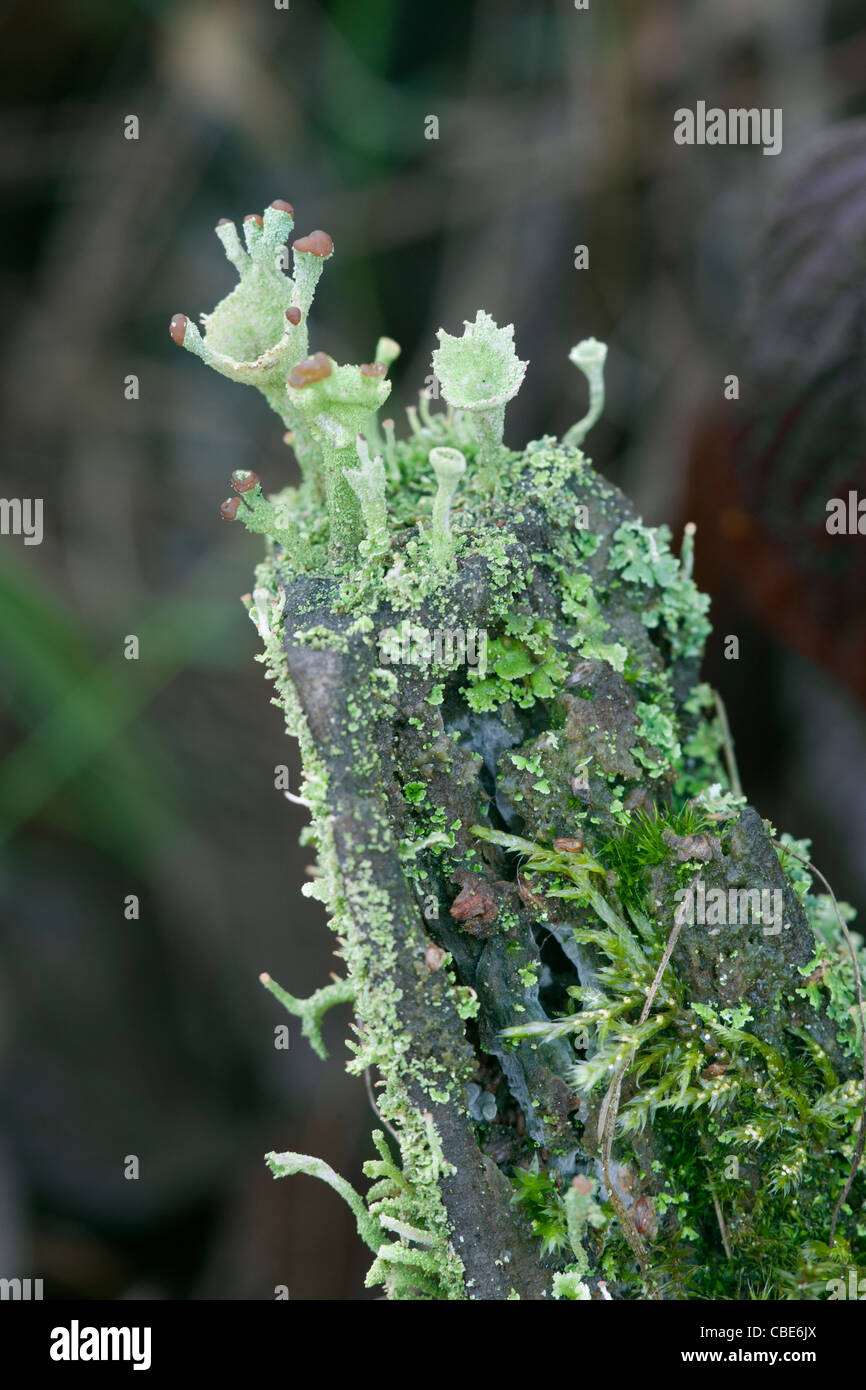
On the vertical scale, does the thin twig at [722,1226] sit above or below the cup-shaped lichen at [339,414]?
below

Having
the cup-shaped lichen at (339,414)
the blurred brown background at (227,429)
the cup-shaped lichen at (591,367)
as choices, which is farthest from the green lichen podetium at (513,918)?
the blurred brown background at (227,429)

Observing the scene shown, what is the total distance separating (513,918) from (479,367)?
1.50 feet

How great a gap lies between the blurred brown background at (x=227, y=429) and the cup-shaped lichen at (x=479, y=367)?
131cm

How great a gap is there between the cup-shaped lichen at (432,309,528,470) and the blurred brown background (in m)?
1.31

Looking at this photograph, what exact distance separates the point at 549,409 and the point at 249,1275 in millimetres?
2166

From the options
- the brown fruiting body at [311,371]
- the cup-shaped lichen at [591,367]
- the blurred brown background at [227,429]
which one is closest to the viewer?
the brown fruiting body at [311,371]

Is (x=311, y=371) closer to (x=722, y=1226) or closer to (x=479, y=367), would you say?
(x=479, y=367)

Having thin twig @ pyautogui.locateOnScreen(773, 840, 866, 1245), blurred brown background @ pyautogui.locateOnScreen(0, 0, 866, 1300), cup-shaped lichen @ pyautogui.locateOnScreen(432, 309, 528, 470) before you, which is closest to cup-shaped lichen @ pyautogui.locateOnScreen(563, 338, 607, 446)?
cup-shaped lichen @ pyautogui.locateOnScreen(432, 309, 528, 470)

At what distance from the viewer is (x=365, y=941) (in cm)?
85

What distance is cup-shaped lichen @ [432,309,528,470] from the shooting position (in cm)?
91

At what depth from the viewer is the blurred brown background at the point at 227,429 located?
2359 millimetres

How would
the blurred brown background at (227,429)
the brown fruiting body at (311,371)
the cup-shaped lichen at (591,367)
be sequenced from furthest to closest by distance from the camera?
the blurred brown background at (227,429) < the cup-shaped lichen at (591,367) < the brown fruiting body at (311,371)

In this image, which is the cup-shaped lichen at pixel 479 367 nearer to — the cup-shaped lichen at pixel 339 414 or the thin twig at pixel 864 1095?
the cup-shaped lichen at pixel 339 414

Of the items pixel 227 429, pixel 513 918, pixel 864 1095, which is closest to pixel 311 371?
pixel 513 918
